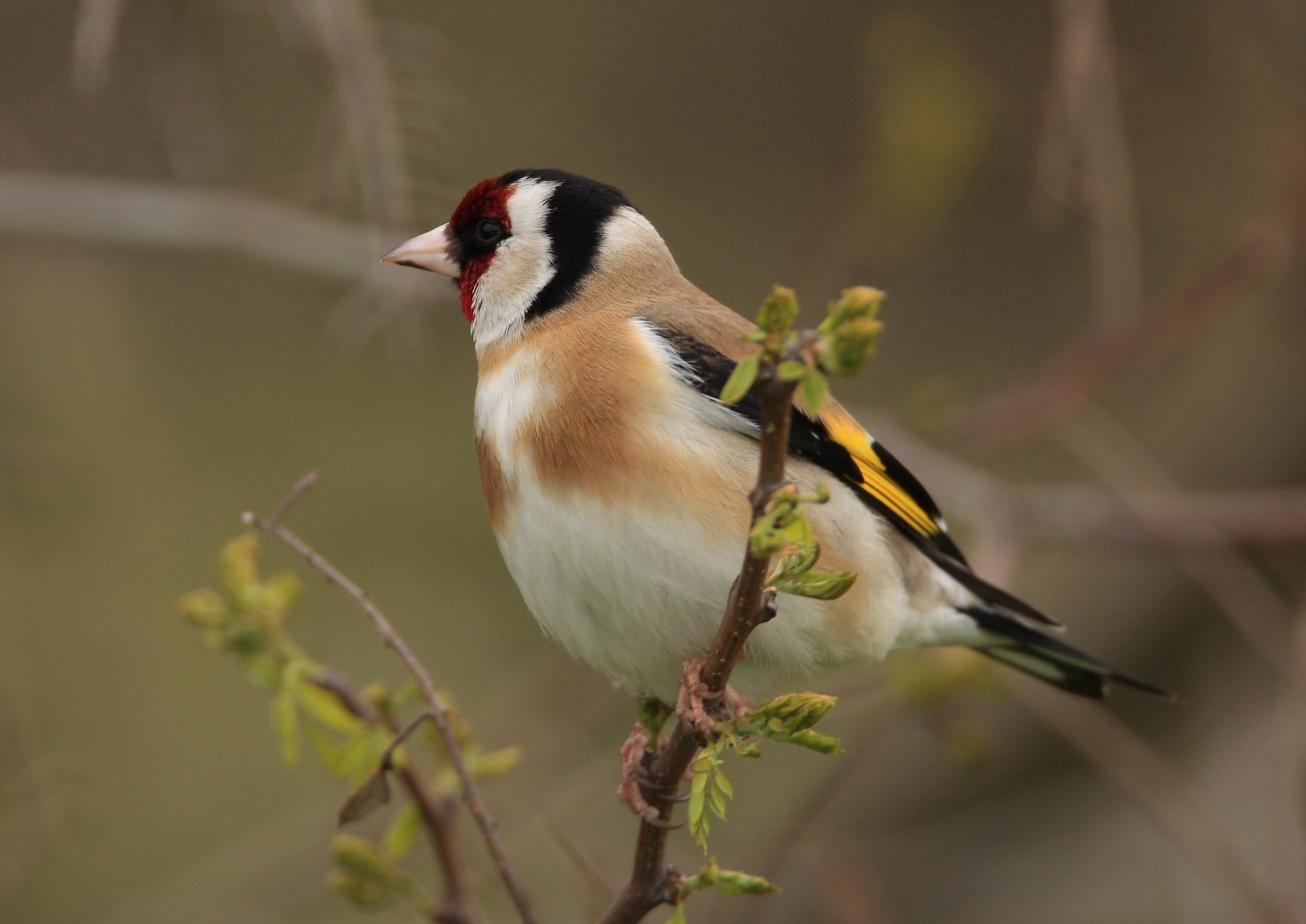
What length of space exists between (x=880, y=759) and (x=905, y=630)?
199 cm

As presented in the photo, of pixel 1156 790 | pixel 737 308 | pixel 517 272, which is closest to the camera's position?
pixel 517 272

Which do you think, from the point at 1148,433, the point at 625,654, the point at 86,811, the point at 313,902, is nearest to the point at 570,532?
the point at 625,654

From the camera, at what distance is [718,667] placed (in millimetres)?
1993

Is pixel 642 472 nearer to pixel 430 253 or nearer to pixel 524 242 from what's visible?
pixel 524 242

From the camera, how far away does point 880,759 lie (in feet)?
16.7

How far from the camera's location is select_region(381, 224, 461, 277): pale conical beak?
3.28 metres

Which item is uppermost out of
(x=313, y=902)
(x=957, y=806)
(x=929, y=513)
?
(x=929, y=513)

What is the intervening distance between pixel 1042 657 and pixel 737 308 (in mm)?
4265

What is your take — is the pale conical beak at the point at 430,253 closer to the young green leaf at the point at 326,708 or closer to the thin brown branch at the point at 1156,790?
the young green leaf at the point at 326,708

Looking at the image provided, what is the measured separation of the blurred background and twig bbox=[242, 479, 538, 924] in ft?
1.62

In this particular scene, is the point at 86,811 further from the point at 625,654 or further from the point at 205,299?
the point at 205,299

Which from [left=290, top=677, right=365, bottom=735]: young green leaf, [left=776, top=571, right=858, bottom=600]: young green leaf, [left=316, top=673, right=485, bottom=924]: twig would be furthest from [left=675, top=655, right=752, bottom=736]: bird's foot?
[left=290, top=677, right=365, bottom=735]: young green leaf

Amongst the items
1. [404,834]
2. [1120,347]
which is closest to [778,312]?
[404,834]

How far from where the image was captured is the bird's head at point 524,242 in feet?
10.6
